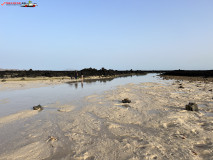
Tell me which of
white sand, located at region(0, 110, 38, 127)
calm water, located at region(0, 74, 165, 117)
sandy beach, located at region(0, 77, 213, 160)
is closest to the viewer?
sandy beach, located at region(0, 77, 213, 160)

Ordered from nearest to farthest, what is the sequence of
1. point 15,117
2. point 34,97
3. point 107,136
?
point 107,136
point 15,117
point 34,97

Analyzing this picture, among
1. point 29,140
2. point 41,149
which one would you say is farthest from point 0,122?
point 41,149

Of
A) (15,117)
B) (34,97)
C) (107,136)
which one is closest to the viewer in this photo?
(107,136)

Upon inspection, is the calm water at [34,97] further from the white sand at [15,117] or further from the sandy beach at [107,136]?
the sandy beach at [107,136]

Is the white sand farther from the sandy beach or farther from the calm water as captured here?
the calm water

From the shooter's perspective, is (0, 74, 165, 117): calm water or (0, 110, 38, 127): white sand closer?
(0, 110, 38, 127): white sand

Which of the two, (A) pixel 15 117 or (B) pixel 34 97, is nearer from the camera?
(A) pixel 15 117

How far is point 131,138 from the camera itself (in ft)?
16.4

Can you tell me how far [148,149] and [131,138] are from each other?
0.87 meters

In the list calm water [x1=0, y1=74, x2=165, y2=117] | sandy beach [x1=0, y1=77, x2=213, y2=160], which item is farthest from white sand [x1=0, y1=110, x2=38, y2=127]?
calm water [x1=0, y1=74, x2=165, y2=117]

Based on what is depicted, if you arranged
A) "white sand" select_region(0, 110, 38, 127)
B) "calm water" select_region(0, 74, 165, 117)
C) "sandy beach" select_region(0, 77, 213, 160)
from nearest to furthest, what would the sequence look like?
"sandy beach" select_region(0, 77, 213, 160)
"white sand" select_region(0, 110, 38, 127)
"calm water" select_region(0, 74, 165, 117)

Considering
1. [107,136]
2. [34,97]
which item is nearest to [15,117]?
[107,136]

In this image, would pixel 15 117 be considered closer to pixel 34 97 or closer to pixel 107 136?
pixel 107 136

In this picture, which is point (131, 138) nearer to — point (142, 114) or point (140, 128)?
point (140, 128)
